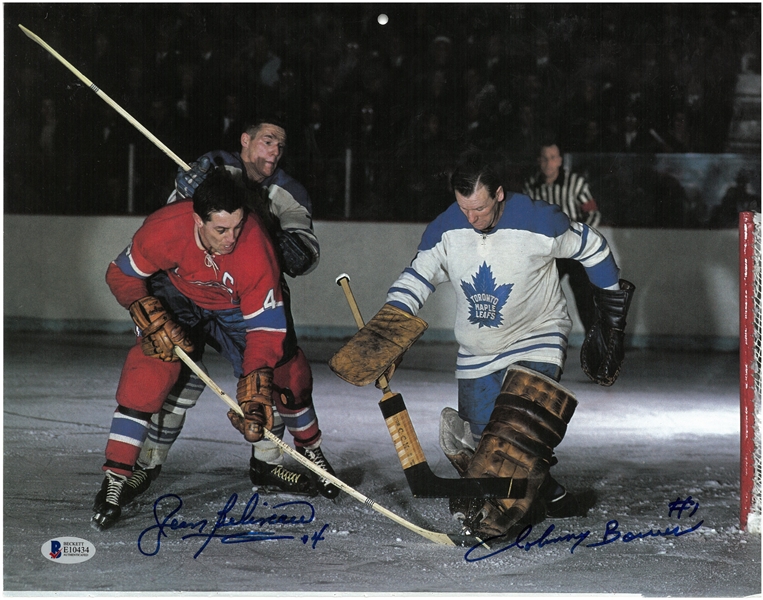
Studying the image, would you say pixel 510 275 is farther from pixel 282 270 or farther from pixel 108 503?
pixel 108 503

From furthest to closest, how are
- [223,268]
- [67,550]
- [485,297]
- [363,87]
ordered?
[363,87]
[485,297]
[223,268]
[67,550]

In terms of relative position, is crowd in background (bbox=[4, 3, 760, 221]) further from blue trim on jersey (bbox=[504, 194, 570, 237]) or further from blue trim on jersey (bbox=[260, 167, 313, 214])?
blue trim on jersey (bbox=[504, 194, 570, 237])

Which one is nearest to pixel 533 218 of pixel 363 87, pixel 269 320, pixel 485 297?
pixel 485 297

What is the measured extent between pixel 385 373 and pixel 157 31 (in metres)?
1.98

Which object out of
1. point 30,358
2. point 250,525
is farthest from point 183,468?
point 30,358

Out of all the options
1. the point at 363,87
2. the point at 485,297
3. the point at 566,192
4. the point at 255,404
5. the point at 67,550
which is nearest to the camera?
the point at 67,550

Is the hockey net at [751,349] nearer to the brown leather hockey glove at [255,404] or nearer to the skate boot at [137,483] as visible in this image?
the brown leather hockey glove at [255,404]

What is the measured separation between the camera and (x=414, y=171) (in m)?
4.81

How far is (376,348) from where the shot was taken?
290cm

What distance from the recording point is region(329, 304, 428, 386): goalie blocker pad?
287cm

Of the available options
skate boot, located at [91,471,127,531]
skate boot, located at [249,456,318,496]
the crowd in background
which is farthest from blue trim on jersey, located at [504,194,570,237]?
skate boot, located at [91,471,127,531]

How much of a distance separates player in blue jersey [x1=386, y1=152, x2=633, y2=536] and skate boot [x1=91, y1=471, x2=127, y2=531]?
106 centimetres

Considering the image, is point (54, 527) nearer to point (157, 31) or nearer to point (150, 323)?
point (150, 323)
